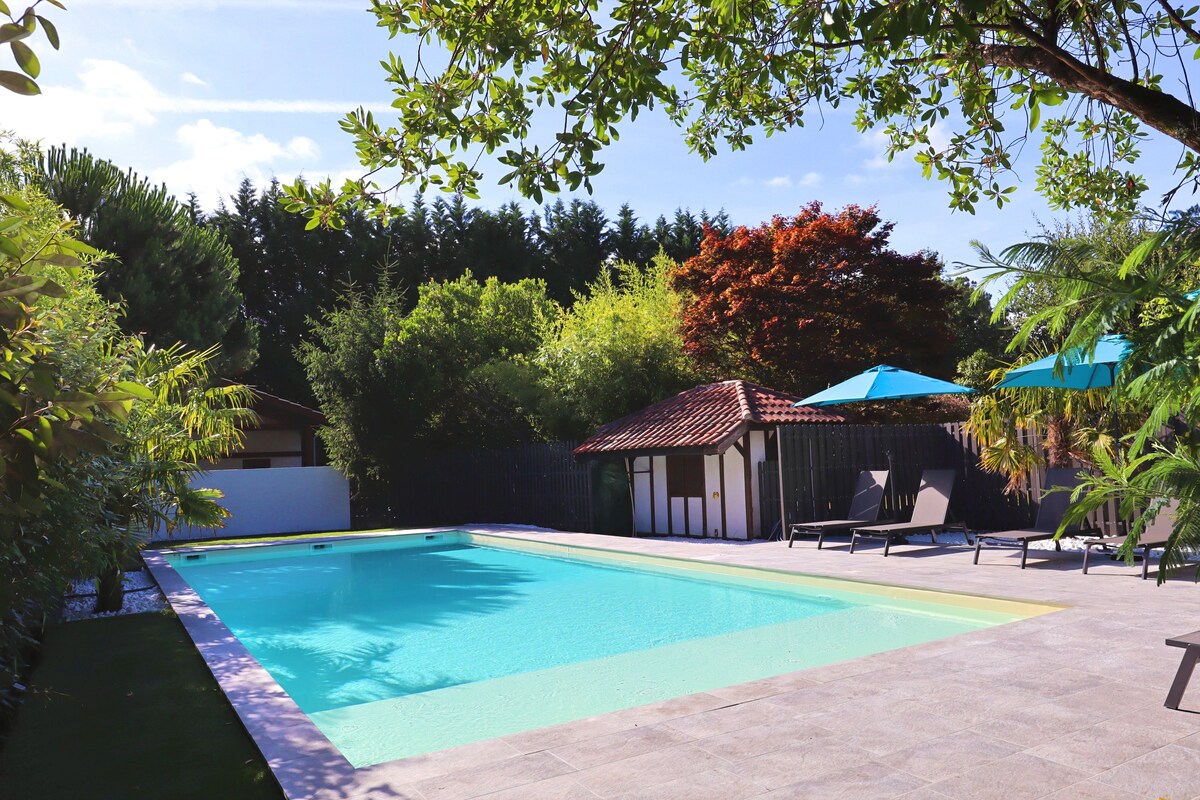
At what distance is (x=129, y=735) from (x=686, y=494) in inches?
480

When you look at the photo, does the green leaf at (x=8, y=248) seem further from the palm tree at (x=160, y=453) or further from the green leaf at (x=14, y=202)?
the palm tree at (x=160, y=453)

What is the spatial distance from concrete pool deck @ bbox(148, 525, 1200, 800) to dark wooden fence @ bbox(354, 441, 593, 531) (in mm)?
12194

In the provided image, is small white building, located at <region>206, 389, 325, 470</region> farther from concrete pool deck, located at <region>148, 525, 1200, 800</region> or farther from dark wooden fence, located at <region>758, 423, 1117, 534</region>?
concrete pool deck, located at <region>148, 525, 1200, 800</region>

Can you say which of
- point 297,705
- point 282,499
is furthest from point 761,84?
point 282,499

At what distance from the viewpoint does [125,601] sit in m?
10.2

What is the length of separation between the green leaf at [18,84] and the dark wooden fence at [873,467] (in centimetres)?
1318

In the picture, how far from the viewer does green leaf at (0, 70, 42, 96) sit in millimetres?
1682

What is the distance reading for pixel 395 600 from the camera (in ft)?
39.3

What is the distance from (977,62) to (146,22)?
4.67 metres

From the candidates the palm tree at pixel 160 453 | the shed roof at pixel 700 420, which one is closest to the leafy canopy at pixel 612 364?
the shed roof at pixel 700 420

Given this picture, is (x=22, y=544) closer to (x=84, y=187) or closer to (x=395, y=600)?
(x=395, y=600)

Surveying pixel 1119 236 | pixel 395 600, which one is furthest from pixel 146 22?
pixel 1119 236

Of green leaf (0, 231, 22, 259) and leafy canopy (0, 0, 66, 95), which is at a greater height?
leafy canopy (0, 0, 66, 95)

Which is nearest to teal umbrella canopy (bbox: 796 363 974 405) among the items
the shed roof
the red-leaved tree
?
the shed roof
